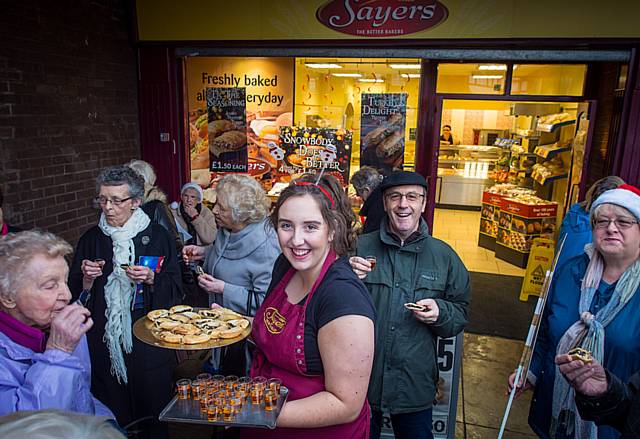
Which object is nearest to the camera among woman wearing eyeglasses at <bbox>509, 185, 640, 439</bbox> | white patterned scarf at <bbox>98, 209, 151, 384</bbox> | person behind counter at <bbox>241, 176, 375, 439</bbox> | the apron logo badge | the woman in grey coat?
person behind counter at <bbox>241, 176, 375, 439</bbox>

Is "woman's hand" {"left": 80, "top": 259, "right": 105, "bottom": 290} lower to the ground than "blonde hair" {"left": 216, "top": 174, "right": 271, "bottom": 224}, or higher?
lower

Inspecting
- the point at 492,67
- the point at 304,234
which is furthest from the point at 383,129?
the point at 304,234

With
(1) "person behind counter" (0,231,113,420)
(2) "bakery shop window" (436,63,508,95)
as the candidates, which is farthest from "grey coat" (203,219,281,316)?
(2) "bakery shop window" (436,63,508,95)

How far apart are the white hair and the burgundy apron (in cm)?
87

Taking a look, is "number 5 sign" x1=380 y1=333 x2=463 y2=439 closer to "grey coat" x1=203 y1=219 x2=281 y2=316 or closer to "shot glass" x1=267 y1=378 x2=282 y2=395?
"grey coat" x1=203 y1=219 x2=281 y2=316

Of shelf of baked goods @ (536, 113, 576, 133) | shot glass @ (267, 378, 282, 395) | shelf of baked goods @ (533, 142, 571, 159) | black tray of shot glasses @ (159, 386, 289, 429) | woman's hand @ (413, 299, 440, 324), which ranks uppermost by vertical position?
shelf of baked goods @ (536, 113, 576, 133)

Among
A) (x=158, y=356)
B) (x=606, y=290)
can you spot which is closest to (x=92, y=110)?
(x=158, y=356)

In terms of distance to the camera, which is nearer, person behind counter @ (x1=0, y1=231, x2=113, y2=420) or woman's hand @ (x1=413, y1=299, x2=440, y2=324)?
person behind counter @ (x1=0, y1=231, x2=113, y2=420)

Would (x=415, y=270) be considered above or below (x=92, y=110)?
below

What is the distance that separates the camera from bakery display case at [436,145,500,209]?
39.5 feet

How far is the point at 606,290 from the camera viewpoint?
2.47 metres

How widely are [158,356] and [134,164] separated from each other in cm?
229

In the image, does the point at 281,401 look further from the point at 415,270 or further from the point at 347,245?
the point at 415,270

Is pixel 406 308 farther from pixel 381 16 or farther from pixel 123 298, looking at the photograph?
pixel 381 16
